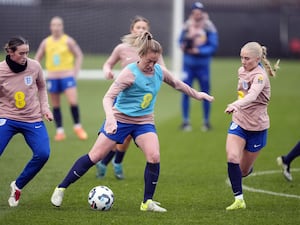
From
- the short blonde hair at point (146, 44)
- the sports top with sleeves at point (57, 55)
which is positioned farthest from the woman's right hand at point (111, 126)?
the sports top with sleeves at point (57, 55)

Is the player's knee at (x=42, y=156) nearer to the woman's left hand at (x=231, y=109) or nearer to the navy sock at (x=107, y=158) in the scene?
the navy sock at (x=107, y=158)

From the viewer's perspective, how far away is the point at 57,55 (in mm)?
14438

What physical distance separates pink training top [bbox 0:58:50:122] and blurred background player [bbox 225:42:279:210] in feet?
7.50

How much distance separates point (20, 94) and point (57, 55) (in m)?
5.81

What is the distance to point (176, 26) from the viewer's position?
22.4 m

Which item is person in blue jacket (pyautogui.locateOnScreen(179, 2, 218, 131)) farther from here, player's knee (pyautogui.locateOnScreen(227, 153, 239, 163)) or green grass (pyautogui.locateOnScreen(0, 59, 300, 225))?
player's knee (pyautogui.locateOnScreen(227, 153, 239, 163))

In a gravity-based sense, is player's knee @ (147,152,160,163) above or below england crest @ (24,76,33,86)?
below

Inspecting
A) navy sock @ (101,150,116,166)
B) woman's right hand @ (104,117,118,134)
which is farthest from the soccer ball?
navy sock @ (101,150,116,166)

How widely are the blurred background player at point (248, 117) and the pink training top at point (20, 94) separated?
2287 mm

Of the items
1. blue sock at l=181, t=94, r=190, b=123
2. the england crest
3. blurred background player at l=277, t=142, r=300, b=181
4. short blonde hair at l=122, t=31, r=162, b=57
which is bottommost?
blue sock at l=181, t=94, r=190, b=123

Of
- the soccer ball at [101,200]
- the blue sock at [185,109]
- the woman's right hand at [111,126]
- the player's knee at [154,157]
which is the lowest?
the blue sock at [185,109]

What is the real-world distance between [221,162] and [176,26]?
10.8 metres

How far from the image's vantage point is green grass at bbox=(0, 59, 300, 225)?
26.6ft

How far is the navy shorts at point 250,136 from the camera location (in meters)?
8.73
